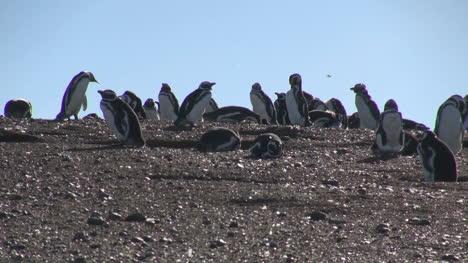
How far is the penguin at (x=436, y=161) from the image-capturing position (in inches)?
513

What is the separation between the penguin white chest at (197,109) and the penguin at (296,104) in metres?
2.55

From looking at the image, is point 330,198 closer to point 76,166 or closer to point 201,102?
point 76,166

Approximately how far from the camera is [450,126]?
16.8 m

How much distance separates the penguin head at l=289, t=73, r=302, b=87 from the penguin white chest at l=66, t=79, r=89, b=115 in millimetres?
4737

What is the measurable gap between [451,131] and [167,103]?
915 centimetres

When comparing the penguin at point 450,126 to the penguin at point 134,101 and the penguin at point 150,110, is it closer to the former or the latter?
the penguin at point 134,101

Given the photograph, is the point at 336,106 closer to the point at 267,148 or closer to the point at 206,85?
the point at 206,85

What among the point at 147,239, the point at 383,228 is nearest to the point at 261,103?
the point at 383,228

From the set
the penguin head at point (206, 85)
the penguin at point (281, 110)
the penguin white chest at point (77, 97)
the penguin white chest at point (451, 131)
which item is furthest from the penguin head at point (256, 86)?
the penguin white chest at point (451, 131)

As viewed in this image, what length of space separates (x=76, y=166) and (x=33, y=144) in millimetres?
2278

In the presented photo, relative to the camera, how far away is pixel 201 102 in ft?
63.5

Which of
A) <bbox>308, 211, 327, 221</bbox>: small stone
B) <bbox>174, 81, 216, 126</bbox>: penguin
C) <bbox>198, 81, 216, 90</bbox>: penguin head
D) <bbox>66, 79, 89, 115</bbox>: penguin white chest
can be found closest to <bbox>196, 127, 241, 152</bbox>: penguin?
<bbox>174, 81, 216, 126</bbox>: penguin

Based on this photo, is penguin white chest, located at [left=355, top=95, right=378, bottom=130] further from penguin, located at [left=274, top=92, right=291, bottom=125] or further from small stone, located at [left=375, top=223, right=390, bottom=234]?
small stone, located at [left=375, top=223, right=390, bottom=234]

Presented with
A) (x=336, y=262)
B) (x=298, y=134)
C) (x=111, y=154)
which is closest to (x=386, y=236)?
(x=336, y=262)
